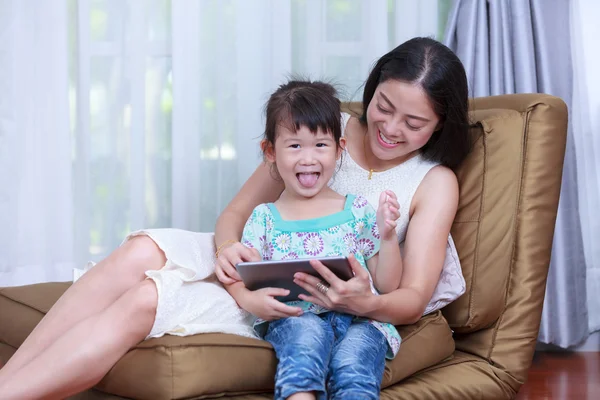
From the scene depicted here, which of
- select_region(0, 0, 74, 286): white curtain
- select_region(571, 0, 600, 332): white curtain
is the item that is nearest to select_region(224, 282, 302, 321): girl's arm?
select_region(0, 0, 74, 286): white curtain

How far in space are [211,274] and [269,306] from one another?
30 cm

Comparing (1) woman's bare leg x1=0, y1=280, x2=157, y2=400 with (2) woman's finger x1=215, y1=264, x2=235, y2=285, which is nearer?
(1) woman's bare leg x1=0, y1=280, x2=157, y2=400

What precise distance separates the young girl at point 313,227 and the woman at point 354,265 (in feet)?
0.18

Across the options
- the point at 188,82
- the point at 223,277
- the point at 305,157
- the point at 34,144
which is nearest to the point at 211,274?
the point at 223,277

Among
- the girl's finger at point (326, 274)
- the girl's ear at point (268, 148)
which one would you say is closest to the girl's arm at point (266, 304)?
the girl's finger at point (326, 274)

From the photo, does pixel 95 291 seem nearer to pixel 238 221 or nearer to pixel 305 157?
pixel 238 221

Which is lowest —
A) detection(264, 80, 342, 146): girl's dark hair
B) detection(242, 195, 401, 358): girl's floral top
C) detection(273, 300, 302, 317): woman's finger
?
detection(273, 300, 302, 317): woman's finger

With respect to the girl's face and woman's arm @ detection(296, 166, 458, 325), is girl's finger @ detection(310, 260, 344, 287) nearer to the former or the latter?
woman's arm @ detection(296, 166, 458, 325)

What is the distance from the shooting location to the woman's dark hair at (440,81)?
191 cm

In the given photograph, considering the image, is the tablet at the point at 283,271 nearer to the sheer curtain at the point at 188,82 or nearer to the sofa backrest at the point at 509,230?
the sofa backrest at the point at 509,230

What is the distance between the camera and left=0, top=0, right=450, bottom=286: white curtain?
2.97 meters

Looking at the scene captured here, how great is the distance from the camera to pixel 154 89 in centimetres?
304

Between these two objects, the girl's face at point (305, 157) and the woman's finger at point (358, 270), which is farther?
the girl's face at point (305, 157)

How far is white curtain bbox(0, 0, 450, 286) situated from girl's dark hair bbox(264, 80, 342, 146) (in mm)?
1111
